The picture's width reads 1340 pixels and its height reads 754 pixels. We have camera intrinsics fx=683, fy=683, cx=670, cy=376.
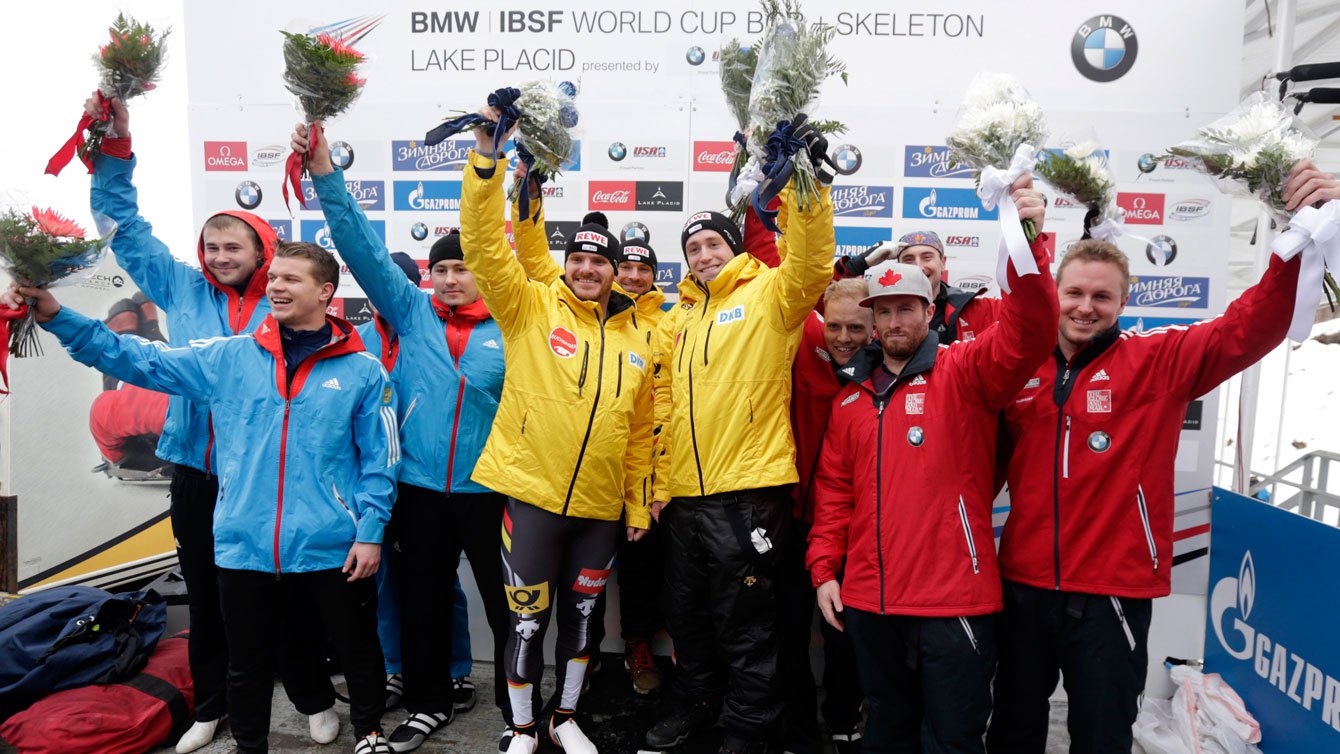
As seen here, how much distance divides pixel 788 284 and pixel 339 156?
2.85 meters

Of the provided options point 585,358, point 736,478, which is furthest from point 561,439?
point 736,478

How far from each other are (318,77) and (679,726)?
113 inches

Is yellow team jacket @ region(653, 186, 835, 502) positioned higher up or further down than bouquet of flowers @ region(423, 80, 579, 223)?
further down

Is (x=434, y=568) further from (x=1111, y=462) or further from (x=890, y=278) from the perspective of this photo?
(x=1111, y=462)

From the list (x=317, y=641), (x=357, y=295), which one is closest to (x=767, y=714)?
(x=317, y=641)

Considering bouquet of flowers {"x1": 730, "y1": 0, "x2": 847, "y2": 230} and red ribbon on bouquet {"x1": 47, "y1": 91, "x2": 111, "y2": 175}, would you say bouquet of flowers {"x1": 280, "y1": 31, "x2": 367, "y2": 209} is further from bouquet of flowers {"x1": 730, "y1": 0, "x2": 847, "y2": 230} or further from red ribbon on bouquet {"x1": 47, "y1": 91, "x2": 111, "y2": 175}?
bouquet of flowers {"x1": 730, "y1": 0, "x2": 847, "y2": 230}

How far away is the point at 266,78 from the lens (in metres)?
3.83

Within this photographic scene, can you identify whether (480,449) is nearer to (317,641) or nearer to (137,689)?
(317,641)

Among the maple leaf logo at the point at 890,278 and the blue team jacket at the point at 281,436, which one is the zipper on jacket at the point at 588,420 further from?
the maple leaf logo at the point at 890,278

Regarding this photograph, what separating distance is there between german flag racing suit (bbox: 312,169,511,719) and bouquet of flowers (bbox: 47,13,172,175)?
1039 millimetres

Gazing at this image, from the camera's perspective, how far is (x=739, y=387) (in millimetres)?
2539

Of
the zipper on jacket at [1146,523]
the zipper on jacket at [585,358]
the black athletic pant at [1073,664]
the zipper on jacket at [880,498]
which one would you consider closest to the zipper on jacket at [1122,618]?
the black athletic pant at [1073,664]

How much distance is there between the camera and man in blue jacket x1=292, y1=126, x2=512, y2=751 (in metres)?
2.88

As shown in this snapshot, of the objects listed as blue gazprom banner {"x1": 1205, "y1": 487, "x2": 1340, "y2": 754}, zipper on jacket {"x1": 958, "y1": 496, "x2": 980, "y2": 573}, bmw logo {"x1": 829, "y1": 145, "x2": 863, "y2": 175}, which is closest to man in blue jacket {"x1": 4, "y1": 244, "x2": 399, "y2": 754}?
zipper on jacket {"x1": 958, "y1": 496, "x2": 980, "y2": 573}
